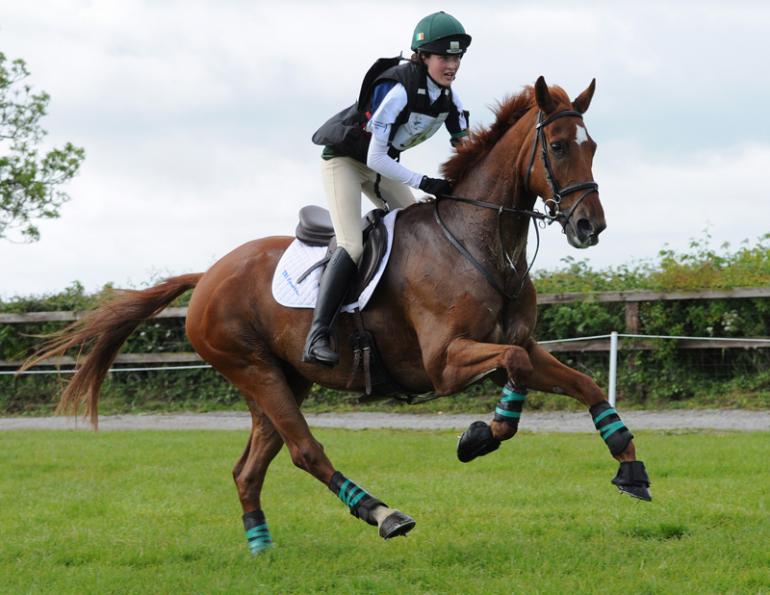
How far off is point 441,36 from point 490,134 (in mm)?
710

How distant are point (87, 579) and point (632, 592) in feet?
10.1

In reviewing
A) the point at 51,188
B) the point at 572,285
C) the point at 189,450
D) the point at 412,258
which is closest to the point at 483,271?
the point at 412,258

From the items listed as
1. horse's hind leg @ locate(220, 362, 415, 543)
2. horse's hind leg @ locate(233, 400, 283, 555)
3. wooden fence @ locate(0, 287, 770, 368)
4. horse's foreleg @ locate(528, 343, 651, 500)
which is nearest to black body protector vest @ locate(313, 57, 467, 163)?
horse's foreleg @ locate(528, 343, 651, 500)

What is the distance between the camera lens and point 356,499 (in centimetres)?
645

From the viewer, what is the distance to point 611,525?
285 inches

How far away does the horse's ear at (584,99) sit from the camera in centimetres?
635

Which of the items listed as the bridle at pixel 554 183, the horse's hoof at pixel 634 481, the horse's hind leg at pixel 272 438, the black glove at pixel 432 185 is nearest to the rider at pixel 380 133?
the black glove at pixel 432 185

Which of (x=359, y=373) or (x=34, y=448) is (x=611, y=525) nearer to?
(x=359, y=373)

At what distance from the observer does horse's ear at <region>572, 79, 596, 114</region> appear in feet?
20.8

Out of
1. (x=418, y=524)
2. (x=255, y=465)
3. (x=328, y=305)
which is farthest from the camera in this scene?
(x=418, y=524)

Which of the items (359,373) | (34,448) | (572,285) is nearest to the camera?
(359,373)

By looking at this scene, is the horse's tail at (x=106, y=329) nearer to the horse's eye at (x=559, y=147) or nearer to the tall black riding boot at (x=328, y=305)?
the tall black riding boot at (x=328, y=305)

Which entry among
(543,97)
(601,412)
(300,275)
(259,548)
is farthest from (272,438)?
(543,97)

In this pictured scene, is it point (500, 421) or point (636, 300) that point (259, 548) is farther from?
point (636, 300)
